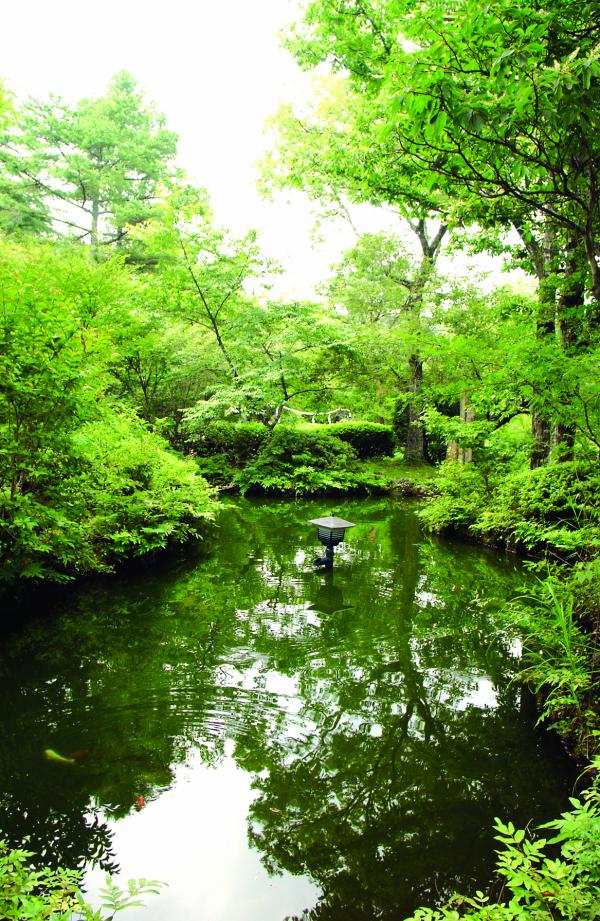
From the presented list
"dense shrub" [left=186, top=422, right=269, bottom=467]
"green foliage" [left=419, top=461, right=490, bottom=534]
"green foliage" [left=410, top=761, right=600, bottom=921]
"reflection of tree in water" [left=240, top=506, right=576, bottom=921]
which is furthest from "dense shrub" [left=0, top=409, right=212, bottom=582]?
"dense shrub" [left=186, top=422, right=269, bottom=467]

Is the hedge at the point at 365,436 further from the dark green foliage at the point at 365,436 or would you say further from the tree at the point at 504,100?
the tree at the point at 504,100

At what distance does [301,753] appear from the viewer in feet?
9.85

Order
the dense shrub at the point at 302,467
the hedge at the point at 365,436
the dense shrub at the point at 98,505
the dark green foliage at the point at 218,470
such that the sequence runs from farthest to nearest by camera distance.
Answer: the hedge at the point at 365,436 → the dark green foliage at the point at 218,470 → the dense shrub at the point at 302,467 → the dense shrub at the point at 98,505

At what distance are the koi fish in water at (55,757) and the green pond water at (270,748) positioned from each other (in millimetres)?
44

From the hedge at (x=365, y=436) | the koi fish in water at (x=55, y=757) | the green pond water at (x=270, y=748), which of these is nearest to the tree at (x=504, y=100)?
the green pond water at (x=270, y=748)

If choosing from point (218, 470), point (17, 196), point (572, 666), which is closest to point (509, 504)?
point (572, 666)

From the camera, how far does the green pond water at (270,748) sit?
7.40 feet

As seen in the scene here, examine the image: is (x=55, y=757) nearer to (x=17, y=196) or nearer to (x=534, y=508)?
(x=534, y=508)

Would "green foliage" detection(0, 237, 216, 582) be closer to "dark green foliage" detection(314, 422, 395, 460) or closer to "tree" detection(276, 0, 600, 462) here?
"tree" detection(276, 0, 600, 462)

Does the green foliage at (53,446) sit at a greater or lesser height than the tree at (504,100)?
lesser

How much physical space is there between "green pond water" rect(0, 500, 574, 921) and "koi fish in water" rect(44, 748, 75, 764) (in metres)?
0.04

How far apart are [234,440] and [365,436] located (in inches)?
190

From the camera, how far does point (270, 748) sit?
120 inches

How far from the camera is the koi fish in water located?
2.82m
